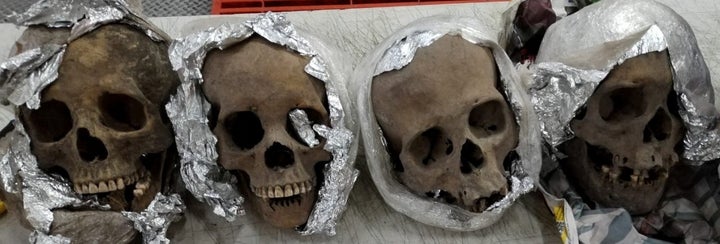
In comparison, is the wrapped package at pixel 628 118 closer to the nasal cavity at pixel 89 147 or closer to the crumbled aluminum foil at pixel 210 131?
the crumbled aluminum foil at pixel 210 131

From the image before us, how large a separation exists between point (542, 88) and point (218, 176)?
548 mm

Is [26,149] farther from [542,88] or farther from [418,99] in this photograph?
[542,88]

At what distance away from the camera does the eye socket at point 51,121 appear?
3.51 feet

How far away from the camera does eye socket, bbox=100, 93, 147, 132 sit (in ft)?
3.56

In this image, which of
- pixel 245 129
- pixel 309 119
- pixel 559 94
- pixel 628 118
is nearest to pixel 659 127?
pixel 628 118

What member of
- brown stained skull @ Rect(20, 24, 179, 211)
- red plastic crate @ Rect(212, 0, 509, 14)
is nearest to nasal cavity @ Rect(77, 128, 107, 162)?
brown stained skull @ Rect(20, 24, 179, 211)

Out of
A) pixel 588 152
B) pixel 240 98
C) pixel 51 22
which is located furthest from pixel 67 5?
pixel 588 152

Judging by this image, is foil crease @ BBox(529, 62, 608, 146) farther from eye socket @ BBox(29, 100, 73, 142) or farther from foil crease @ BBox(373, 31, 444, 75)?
eye socket @ BBox(29, 100, 73, 142)

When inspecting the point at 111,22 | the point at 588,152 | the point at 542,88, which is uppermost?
the point at 111,22

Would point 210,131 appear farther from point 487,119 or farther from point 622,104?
point 622,104

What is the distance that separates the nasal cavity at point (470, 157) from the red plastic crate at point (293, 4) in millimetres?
643

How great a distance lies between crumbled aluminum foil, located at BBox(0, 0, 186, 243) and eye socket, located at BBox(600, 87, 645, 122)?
75 cm

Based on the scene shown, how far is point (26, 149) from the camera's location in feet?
3.50

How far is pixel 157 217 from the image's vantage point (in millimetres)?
1109
